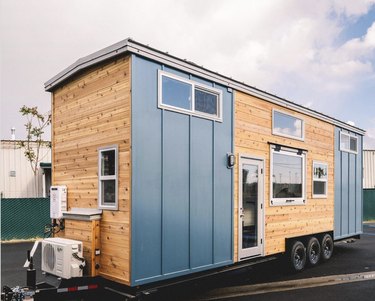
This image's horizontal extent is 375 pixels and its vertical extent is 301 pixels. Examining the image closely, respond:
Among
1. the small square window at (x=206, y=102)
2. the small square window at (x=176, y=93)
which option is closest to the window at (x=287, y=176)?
the small square window at (x=206, y=102)

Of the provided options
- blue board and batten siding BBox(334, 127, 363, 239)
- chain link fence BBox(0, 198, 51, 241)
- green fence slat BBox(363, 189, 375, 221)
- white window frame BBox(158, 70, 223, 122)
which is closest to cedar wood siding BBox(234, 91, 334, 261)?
blue board and batten siding BBox(334, 127, 363, 239)

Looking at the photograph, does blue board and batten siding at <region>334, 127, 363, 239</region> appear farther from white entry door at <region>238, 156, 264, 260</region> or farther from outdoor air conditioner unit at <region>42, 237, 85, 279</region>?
outdoor air conditioner unit at <region>42, 237, 85, 279</region>

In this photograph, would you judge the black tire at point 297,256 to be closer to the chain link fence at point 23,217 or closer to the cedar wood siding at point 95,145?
the cedar wood siding at point 95,145

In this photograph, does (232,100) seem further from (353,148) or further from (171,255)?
(353,148)

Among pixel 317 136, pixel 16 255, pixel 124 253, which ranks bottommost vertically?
pixel 16 255

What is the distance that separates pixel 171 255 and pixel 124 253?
0.84 metres

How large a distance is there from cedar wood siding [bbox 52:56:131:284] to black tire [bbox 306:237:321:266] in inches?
224

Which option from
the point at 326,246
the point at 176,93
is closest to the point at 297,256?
the point at 326,246

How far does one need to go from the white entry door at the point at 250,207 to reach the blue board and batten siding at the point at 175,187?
0.39 meters

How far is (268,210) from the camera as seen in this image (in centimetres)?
786

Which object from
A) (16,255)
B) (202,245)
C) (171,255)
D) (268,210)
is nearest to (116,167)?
(171,255)

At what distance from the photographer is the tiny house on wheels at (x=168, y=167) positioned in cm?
532

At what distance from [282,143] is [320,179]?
2194mm

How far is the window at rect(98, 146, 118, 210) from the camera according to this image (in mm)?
5567
